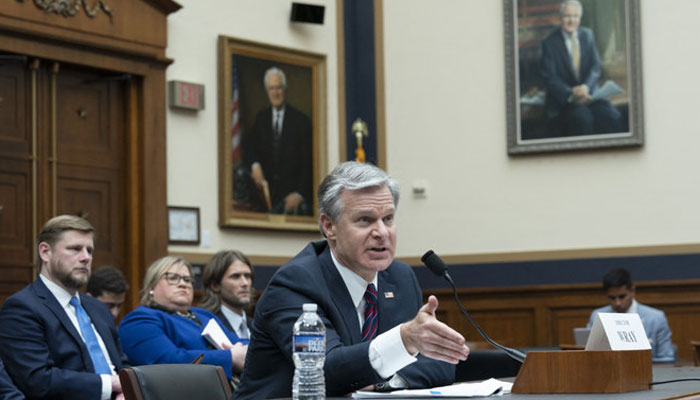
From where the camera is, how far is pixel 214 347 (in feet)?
18.3

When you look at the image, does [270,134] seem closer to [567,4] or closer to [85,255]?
[567,4]

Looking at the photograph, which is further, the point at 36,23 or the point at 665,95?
the point at 665,95

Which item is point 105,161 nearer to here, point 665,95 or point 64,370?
point 64,370

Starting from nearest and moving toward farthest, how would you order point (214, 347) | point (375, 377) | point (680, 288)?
point (375, 377) → point (214, 347) → point (680, 288)

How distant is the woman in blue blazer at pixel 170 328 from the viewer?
5273 mm

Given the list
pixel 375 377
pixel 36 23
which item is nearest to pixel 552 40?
pixel 36 23

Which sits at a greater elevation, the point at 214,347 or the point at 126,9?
the point at 126,9

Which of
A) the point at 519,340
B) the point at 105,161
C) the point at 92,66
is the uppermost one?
the point at 92,66

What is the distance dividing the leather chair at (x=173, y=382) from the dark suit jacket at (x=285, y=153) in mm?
6444

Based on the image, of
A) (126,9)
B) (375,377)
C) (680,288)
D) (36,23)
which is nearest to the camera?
(375,377)

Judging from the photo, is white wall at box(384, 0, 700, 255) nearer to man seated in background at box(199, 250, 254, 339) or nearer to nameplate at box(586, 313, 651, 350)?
man seated in background at box(199, 250, 254, 339)

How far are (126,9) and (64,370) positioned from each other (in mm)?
4385

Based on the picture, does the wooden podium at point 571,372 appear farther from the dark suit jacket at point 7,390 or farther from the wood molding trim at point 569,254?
the wood molding trim at point 569,254

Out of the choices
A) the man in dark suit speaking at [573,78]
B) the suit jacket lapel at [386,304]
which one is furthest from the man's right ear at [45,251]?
the man in dark suit speaking at [573,78]
